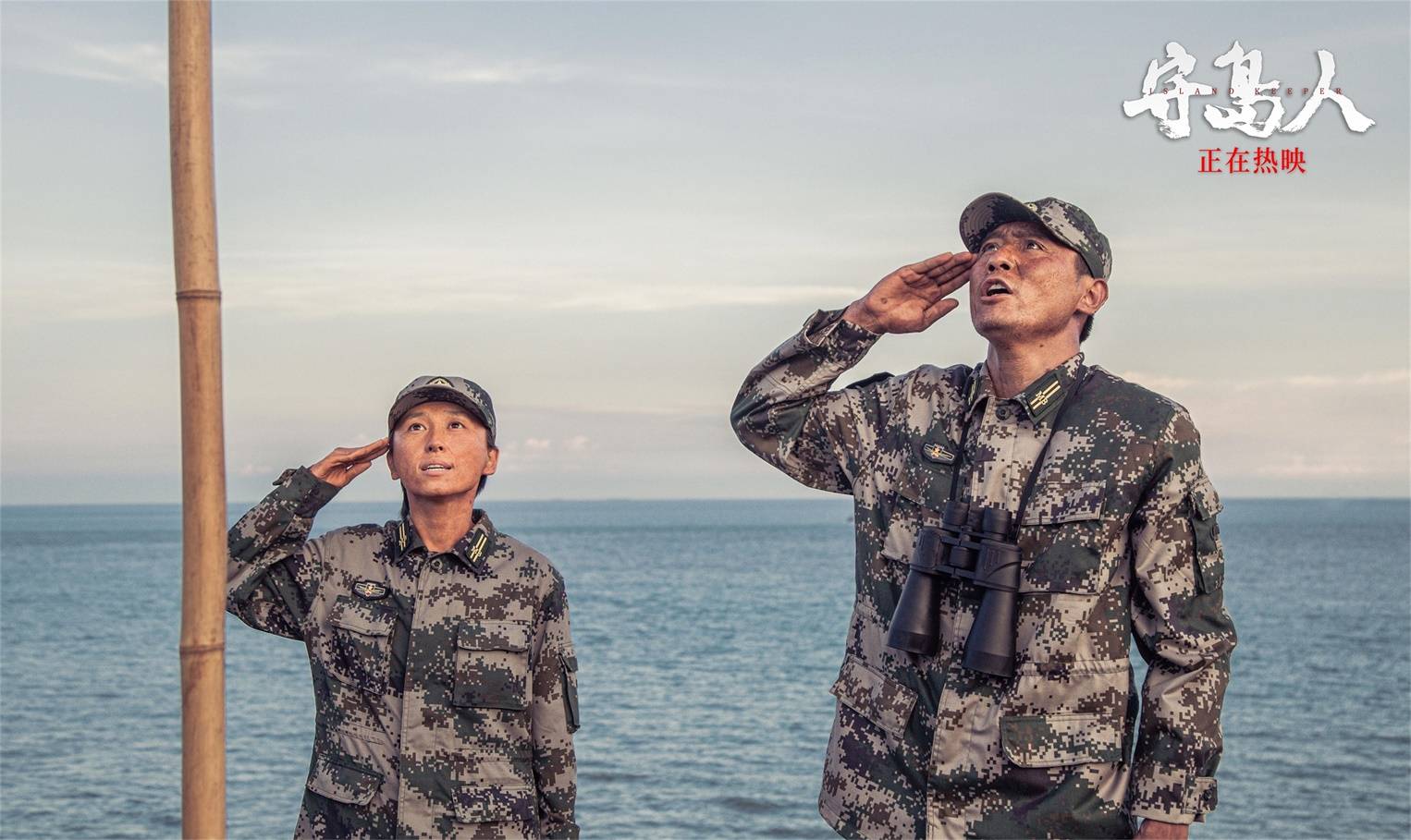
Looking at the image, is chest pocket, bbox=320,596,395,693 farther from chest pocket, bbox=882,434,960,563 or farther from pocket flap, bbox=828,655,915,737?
chest pocket, bbox=882,434,960,563

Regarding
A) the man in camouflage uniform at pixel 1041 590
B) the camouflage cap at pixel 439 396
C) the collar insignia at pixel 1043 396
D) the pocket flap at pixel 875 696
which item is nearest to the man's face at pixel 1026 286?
the man in camouflage uniform at pixel 1041 590

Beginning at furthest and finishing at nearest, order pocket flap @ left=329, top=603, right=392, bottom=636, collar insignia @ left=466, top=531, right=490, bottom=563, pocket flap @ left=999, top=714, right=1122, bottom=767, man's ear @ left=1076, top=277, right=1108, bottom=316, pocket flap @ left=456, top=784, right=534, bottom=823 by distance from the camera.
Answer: collar insignia @ left=466, top=531, right=490, bottom=563 → pocket flap @ left=329, top=603, right=392, bottom=636 → pocket flap @ left=456, top=784, right=534, bottom=823 → man's ear @ left=1076, top=277, right=1108, bottom=316 → pocket flap @ left=999, top=714, right=1122, bottom=767

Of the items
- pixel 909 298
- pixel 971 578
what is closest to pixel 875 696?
pixel 971 578

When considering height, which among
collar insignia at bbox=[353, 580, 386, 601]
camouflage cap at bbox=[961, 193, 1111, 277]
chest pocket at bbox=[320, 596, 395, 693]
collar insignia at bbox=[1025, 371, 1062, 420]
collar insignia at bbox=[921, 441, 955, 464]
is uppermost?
camouflage cap at bbox=[961, 193, 1111, 277]

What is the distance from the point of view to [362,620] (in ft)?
16.0

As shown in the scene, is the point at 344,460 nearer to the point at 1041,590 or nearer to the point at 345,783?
the point at 345,783

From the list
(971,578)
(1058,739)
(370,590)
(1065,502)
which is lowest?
(1058,739)

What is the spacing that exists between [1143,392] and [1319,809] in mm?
25229

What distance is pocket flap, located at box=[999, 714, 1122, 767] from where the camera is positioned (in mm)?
4004

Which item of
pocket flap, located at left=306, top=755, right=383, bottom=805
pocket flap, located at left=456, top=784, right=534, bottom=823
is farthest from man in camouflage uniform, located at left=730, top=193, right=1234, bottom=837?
pocket flap, located at left=306, top=755, right=383, bottom=805

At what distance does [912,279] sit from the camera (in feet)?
15.2

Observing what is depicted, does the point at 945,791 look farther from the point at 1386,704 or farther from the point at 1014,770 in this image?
the point at 1386,704

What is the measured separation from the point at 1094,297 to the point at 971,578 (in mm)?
1005

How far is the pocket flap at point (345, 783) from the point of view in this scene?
4703 millimetres
